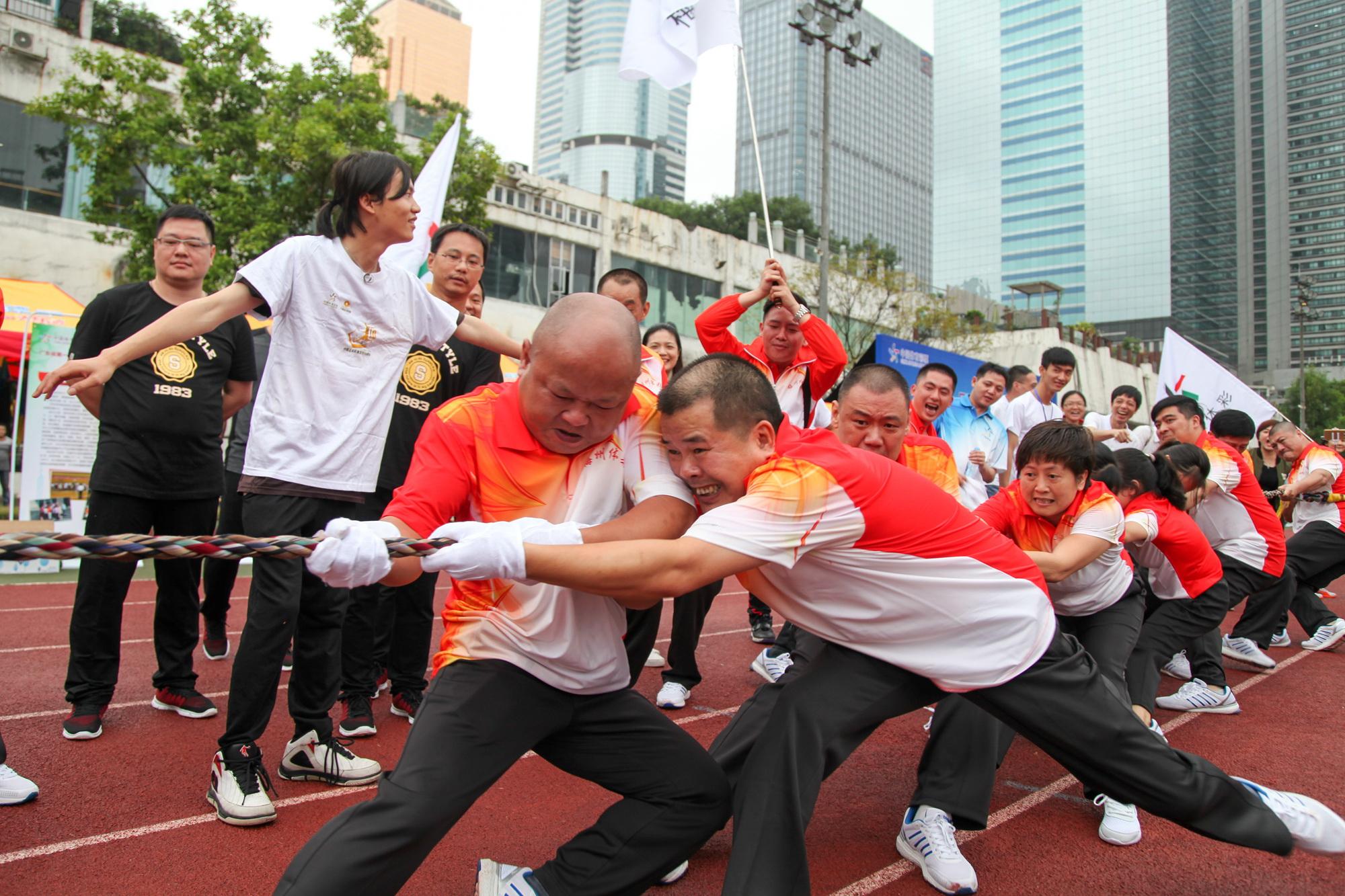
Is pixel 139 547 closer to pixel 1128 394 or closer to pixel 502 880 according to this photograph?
pixel 502 880

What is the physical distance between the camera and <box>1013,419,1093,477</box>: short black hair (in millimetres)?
3746

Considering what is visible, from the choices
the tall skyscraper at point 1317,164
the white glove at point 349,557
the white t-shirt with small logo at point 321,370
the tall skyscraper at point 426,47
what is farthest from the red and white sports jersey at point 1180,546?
the tall skyscraper at point 426,47

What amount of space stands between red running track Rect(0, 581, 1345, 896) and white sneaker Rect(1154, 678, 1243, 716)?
232mm

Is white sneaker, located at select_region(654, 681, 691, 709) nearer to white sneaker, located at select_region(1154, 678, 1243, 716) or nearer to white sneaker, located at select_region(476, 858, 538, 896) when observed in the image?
white sneaker, located at select_region(476, 858, 538, 896)

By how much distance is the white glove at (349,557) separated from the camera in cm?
184

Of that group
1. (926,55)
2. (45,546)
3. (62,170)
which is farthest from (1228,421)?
(926,55)

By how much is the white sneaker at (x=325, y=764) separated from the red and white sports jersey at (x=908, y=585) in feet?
6.04

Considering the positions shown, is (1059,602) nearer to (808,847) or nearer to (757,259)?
(808,847)

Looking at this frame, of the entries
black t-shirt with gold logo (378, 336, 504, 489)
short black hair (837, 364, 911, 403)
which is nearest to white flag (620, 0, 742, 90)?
black t-shirt with gold logo (378, 336, 504, 489)

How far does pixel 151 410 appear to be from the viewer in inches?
155

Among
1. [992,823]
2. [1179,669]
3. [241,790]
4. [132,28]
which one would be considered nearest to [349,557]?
[241,790]

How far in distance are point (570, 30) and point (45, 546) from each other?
9458cm

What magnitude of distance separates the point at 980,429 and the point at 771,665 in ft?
9.55

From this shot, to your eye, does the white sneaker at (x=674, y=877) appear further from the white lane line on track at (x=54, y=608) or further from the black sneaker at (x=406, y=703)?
the white lane line on track at (x=54, y=608)
